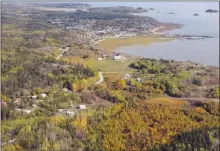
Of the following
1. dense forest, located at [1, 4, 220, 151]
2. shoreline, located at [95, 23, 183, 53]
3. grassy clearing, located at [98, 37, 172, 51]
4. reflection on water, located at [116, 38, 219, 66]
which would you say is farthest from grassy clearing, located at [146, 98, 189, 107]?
grassy clearing, located at [98, 37, 172, 51]

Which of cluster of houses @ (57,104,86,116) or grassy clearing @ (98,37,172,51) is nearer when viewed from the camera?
cluster of houses @ (57,104,86,116)

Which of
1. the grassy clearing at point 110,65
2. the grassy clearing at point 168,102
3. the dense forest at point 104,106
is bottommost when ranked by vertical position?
the grassy clearing at point 110,65

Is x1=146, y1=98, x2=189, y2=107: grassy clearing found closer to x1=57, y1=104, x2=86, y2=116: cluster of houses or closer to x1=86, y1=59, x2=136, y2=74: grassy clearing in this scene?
x1=57, y1=104, x2=86, y2=116: cluster of houses

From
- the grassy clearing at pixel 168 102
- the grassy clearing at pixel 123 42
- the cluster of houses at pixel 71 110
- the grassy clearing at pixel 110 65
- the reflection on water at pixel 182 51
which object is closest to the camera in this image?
the cluster of houses at pixel 71 110

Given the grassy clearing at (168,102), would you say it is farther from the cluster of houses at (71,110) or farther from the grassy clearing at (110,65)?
the grassy clearing at (110,65)

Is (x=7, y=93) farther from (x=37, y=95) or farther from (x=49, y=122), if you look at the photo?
(x=49, y=122)

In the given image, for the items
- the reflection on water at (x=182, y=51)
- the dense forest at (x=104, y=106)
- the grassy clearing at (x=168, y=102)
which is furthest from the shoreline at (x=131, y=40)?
the grassy clearing at (x=168, y=102)

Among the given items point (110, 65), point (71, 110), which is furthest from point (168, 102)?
point (110, 65)
